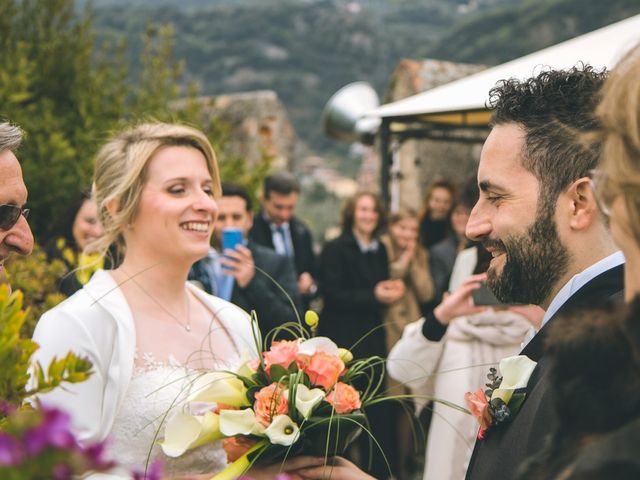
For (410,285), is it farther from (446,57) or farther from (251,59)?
(251,59)

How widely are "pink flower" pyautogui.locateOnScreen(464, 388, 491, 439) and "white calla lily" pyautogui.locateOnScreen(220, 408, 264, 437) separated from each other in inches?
21.6

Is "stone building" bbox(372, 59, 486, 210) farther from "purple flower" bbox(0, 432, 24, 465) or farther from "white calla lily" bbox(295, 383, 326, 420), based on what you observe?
"purple flower" bbox(0, 432, 24, 465)

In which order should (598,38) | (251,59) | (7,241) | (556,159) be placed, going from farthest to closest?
1. (251,59)
2. (598,38)
3. (7,241)
4. (556,159)

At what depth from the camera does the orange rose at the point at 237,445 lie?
204 centimetres

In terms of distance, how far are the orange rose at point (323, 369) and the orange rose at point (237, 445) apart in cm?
24

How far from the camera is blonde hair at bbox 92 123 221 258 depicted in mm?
2807

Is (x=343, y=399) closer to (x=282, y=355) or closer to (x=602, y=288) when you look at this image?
(x=282, y=355)

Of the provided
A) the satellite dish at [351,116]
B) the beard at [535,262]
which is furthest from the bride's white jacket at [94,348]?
the satellite dish at [351,116]

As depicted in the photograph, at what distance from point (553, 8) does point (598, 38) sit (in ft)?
92.5

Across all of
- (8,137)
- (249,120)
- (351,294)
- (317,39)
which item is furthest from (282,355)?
(317,39)

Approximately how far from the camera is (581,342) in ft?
3.63

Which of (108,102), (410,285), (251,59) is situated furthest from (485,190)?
(251,59)

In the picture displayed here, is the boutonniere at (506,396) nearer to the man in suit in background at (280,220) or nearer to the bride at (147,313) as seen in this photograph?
the bride at (147,313)

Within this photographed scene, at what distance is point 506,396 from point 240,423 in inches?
27.1
